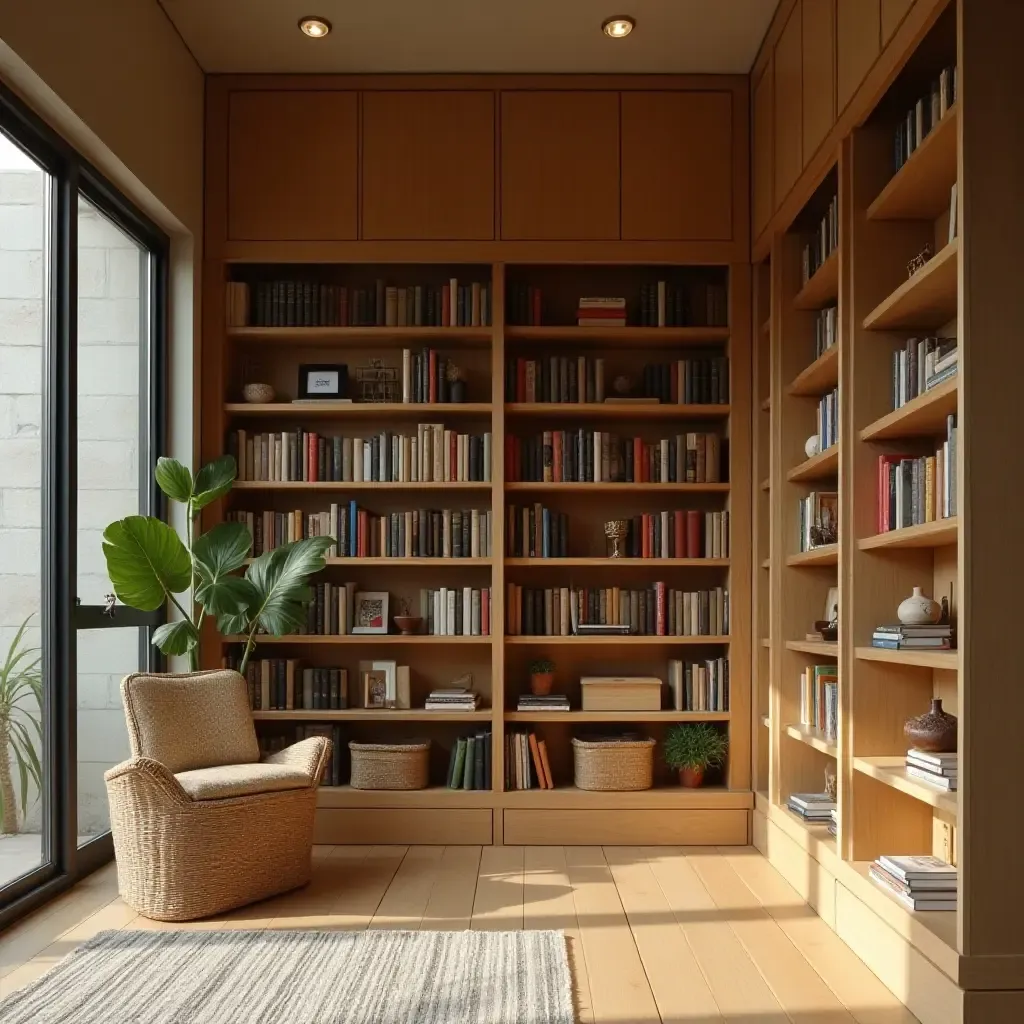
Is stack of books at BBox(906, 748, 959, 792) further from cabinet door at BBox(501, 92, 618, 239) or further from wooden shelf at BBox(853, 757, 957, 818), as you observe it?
cabinet door at BBox(501, 92, 618, 239)

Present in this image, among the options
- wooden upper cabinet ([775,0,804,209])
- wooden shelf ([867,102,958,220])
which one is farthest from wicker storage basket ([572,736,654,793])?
wooden shelf ([867,102,958,220])

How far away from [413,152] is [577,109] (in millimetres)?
748

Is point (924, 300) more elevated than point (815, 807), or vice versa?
point (924, 300)

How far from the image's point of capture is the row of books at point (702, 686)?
17.7ft

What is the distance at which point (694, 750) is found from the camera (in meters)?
5.33

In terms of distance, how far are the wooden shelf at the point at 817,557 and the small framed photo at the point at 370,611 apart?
1830mm

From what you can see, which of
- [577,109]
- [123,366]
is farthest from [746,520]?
[123,366]

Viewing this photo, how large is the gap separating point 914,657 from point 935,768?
0.30 meters

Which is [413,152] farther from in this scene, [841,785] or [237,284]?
[841,785]

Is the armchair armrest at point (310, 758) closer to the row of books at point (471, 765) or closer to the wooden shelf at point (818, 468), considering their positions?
the row of books at point (471, 765)

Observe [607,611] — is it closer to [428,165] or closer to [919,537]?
[428,165]

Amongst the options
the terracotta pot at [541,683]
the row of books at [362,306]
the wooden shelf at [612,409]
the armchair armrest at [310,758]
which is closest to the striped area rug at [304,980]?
the armchair armrest at [310,758]

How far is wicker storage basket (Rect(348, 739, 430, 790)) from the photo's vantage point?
17.3 feet

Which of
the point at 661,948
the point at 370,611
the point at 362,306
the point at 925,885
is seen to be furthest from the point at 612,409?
the point at 925,885
